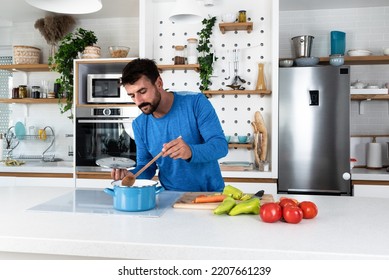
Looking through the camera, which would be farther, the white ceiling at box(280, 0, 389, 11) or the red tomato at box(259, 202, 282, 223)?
the white ceiling at box(280, 0, 389, 11)

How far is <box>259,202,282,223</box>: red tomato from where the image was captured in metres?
1.45

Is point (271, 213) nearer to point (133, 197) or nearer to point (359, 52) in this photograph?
point (133, 197)

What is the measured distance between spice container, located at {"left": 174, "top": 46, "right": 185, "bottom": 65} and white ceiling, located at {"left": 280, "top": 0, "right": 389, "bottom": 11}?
3.77ft

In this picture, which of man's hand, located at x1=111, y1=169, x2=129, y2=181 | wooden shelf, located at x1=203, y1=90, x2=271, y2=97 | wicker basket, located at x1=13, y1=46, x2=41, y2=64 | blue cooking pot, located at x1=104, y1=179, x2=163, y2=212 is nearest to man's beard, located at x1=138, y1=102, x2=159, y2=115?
man's hand, located at x1=111, y1=169, x2=129, y2=181

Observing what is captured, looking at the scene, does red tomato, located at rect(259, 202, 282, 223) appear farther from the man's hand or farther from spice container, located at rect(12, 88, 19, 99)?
spice container, located at rect(12, 88, 19, 99)

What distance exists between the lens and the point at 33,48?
442 centimetres

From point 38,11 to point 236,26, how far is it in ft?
7.48

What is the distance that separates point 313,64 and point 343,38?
1.79ft

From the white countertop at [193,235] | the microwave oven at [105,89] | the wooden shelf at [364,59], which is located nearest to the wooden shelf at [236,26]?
the wooden shelf at [364,59]

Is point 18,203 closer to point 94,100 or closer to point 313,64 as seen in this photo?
point 94,100

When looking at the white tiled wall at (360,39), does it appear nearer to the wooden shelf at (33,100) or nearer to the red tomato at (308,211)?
the wooden shelf at (33,100)

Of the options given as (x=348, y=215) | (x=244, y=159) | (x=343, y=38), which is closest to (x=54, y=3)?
(x=348, y=215)

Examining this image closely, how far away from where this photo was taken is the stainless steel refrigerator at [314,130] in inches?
140

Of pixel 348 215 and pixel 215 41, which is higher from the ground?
pixel 215 41
